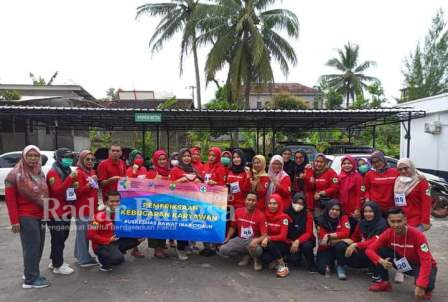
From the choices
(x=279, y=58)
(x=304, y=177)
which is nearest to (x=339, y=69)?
(x=279, y=58)

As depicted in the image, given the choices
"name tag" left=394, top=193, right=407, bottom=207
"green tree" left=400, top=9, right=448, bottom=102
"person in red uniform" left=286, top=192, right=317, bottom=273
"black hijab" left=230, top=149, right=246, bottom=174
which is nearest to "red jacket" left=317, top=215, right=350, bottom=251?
"person in red uniform" left=286, top=192, right=317, bottom=273

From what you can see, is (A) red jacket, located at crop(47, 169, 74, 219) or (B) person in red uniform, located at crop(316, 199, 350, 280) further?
(B) person in red uniform, located at crop(316, 199, 350, 280)

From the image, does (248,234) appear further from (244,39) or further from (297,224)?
(244,39)

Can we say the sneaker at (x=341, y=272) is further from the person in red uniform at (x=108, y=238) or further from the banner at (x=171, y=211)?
the person in red uniform at (x=108, y=238)

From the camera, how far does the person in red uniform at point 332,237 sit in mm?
4805

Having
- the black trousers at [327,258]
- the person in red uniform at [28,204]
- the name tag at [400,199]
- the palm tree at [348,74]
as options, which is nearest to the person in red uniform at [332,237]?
the black trousers at [327,258]

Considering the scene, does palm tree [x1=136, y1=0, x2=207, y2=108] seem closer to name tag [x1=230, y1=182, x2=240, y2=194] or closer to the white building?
the white building

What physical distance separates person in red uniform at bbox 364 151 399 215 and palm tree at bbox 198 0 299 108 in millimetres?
13663

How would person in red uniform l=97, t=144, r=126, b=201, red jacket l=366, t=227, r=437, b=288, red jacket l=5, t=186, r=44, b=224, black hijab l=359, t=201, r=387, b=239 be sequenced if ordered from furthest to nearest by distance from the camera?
person in red uniform l=97, t=144, r=126, b=201, black hijab l=359, t=201, r=387, b=239, red jacket l=5, t=186, r=44, b=224, red jacket l=366, t=227, r=437, b=288

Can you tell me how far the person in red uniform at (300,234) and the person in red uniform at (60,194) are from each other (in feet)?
9.42

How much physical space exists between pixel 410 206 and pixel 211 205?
259 cm

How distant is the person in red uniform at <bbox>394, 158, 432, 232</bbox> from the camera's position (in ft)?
15.2

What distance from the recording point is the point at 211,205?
5.19 meters

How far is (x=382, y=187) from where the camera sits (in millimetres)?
4953
